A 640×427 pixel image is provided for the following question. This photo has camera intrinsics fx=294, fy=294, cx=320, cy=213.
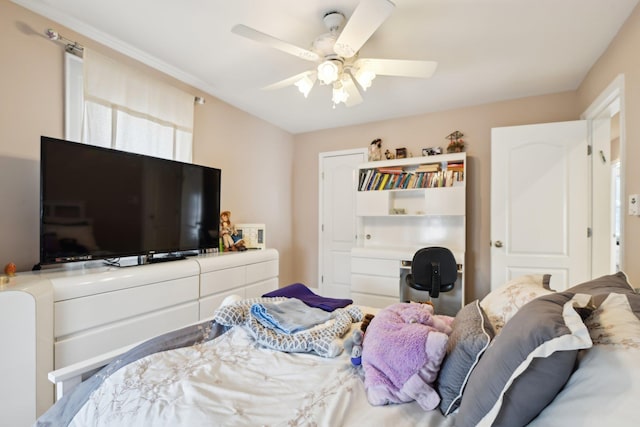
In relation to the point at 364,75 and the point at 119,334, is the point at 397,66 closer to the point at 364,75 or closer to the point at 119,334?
the point at 364,75

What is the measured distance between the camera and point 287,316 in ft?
4.77

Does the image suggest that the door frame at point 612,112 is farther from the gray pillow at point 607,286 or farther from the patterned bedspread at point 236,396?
the patterned bedspread at point 236,396

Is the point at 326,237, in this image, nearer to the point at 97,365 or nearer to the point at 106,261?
the point at 106,261

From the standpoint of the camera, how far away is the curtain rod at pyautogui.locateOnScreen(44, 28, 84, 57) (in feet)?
6.09

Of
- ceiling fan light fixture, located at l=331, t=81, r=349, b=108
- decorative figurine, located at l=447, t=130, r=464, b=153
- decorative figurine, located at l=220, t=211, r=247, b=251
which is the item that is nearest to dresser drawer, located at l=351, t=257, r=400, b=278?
decorative figurine, located at l=220, t=211, r=247, b=251

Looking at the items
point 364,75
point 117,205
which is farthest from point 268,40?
point 117,205

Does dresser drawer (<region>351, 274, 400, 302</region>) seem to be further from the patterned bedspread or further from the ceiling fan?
the patterned bedspread

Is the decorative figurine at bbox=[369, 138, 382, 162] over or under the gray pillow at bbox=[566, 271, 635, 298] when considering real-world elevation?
over

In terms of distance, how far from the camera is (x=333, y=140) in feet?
13.5

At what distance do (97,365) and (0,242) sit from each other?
3.95 feet

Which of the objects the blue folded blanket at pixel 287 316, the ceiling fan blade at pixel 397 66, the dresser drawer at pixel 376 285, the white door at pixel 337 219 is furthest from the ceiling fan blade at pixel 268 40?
the dresser drawer at pixel 376 285

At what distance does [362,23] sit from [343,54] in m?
0.27

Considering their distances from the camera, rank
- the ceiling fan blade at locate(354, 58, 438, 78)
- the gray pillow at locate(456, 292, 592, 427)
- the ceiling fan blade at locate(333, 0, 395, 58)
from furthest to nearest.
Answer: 1. the ceiling fan blade at locate(354, 58, 438, 78)
2. the ceiling fan blade at locate(333, 0, 395, 58)
3. the gray pillow at locate(456, 292, 592, 427)

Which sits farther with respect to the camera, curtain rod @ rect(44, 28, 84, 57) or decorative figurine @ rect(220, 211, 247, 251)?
decorative figurine @ rect(220, 211, 247, 251)
